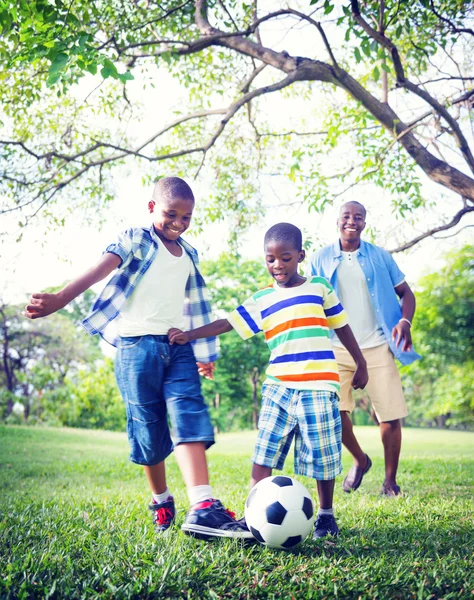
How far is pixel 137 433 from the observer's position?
12.0 ft

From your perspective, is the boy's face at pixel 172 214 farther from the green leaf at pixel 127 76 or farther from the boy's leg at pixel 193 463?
the green leaf at pixel 127 76

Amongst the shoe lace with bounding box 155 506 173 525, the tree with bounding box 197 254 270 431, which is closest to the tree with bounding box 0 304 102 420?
the tree with bounding box 197 254 270 431

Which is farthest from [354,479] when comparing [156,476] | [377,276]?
[156,476]

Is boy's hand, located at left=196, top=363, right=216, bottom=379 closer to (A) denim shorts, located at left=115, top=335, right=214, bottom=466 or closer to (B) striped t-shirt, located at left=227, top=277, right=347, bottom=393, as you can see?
(A) denim shorts, located at left=115, top=335, right=214, bottom=466

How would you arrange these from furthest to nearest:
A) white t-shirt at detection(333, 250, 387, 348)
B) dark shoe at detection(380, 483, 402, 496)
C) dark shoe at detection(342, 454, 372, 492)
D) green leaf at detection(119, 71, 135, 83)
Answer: dark shoe at detection(342, 454, 372, 492), white t-shirt at detection(333, 250, 387, 348), dark shoe at detection(380, 483, 402, 496), green leaf at detection(119, 71, 135, 83)

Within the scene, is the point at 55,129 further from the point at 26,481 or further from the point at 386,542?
the point at 386,542

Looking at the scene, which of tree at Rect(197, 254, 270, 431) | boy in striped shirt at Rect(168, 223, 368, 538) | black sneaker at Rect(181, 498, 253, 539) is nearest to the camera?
black sneaker at Rect(181, 498, 253, 539)

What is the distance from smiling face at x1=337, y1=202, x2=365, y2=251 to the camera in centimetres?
511

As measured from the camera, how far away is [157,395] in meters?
3.62

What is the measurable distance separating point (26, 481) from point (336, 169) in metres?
6.32

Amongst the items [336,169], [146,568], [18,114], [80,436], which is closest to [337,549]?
[146,568]

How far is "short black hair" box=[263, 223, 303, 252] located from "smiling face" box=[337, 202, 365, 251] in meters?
1.62

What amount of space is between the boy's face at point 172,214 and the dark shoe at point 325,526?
6.37 ft

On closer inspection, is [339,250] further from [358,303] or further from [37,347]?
[37,347]
